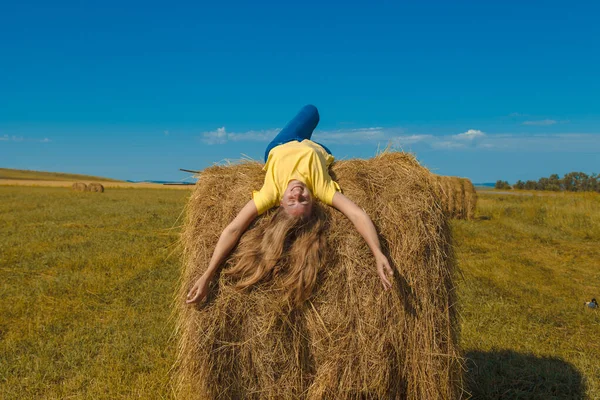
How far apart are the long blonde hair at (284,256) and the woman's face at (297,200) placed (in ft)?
0.19

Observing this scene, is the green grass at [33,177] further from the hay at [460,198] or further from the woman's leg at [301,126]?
the woman's leg at [301,126]

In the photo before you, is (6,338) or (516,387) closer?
(516,387)

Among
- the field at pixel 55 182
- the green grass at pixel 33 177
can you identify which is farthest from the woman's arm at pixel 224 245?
the green grass at pixel 33 177

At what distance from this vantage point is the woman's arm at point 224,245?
3.86 meters

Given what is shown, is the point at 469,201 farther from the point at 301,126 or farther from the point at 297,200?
the point at 297,200

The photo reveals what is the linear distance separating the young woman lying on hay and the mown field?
1.64 metres

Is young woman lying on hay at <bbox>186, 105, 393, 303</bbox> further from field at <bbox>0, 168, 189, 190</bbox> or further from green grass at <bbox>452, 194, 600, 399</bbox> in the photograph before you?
field at <bbox>0, 168, 189, 190</bbox>

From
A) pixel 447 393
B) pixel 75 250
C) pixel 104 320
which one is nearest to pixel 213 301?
pixel 447 393

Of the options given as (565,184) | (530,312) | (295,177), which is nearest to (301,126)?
(295,177)

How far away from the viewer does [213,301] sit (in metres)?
3.96

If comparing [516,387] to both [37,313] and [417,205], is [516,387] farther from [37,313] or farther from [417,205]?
[37,313]

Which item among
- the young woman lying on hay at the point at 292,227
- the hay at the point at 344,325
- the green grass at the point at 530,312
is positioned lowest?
the green grass at the point at 530,312

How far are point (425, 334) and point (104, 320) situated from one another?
15.4 feet

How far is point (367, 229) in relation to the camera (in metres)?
3.83
